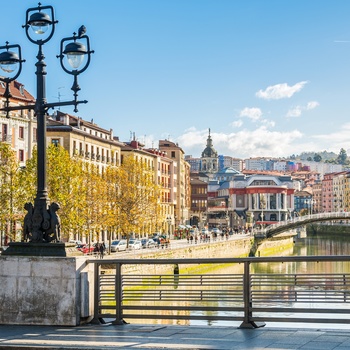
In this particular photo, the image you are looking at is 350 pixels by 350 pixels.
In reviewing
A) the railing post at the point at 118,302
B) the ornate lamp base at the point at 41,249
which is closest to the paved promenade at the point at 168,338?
the railing post at the point at 118,302

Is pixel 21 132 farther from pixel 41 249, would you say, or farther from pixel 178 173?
pixel 178 173

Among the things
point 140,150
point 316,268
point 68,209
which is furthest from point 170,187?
point 68,209

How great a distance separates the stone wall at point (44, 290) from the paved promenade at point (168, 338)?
0.34 meters

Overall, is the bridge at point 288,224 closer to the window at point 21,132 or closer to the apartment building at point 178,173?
the apartment building at point 178,173

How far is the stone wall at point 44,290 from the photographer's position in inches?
569

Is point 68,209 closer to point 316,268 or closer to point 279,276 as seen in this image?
point 316,268

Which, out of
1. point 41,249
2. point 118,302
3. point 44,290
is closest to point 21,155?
point 41,249

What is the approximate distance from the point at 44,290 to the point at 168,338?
287 centimetres

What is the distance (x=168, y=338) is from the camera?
1272cm

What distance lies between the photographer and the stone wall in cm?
1445

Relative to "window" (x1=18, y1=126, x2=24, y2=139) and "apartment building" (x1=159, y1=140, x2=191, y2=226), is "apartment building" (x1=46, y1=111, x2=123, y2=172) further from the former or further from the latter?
"apartment building" (x1=159, y1=140, x2=191, y2=226)

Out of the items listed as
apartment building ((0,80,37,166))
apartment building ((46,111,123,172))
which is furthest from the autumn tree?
apartment building ((0,80,37,166))

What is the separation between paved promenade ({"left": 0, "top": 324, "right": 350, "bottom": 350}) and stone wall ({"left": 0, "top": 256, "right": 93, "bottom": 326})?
0.34 m

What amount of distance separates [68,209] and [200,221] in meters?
124
